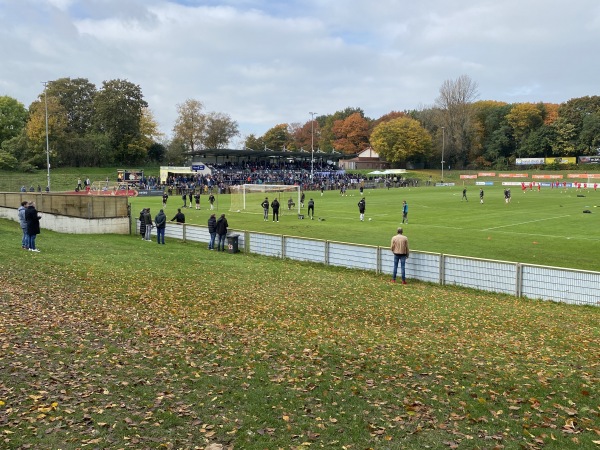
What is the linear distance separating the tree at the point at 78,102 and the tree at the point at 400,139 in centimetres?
6325

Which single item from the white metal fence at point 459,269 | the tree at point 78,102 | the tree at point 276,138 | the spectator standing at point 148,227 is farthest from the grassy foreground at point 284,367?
the tree at point 276,138

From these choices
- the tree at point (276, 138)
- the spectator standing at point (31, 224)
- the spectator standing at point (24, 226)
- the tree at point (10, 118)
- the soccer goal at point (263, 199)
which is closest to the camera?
the spectator standing at point (31, 224)

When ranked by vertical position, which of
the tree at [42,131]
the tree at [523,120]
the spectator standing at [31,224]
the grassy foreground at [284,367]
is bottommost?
the grassy foreground at [284,367]

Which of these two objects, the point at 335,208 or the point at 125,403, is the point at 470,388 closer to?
the point at 125,403

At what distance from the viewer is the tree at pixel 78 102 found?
314 feet

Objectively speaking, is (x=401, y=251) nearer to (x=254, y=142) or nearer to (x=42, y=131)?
(x=42, y=131)

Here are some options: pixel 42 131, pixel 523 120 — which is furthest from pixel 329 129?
pixel 42 131

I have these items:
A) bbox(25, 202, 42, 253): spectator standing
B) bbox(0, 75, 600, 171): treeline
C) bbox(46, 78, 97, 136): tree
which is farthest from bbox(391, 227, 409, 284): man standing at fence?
bbox(46, 78, 97, 136): tree

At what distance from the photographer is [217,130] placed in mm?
117062

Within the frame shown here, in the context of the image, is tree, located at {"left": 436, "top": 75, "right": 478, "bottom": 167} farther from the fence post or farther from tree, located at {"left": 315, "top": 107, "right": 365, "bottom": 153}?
the fence post

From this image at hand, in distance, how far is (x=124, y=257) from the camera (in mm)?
19469

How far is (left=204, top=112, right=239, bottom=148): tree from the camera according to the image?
117006 mm

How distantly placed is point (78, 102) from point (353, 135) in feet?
228

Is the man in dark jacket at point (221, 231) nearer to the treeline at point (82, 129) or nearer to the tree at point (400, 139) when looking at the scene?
the treeline at point (82, 129)
